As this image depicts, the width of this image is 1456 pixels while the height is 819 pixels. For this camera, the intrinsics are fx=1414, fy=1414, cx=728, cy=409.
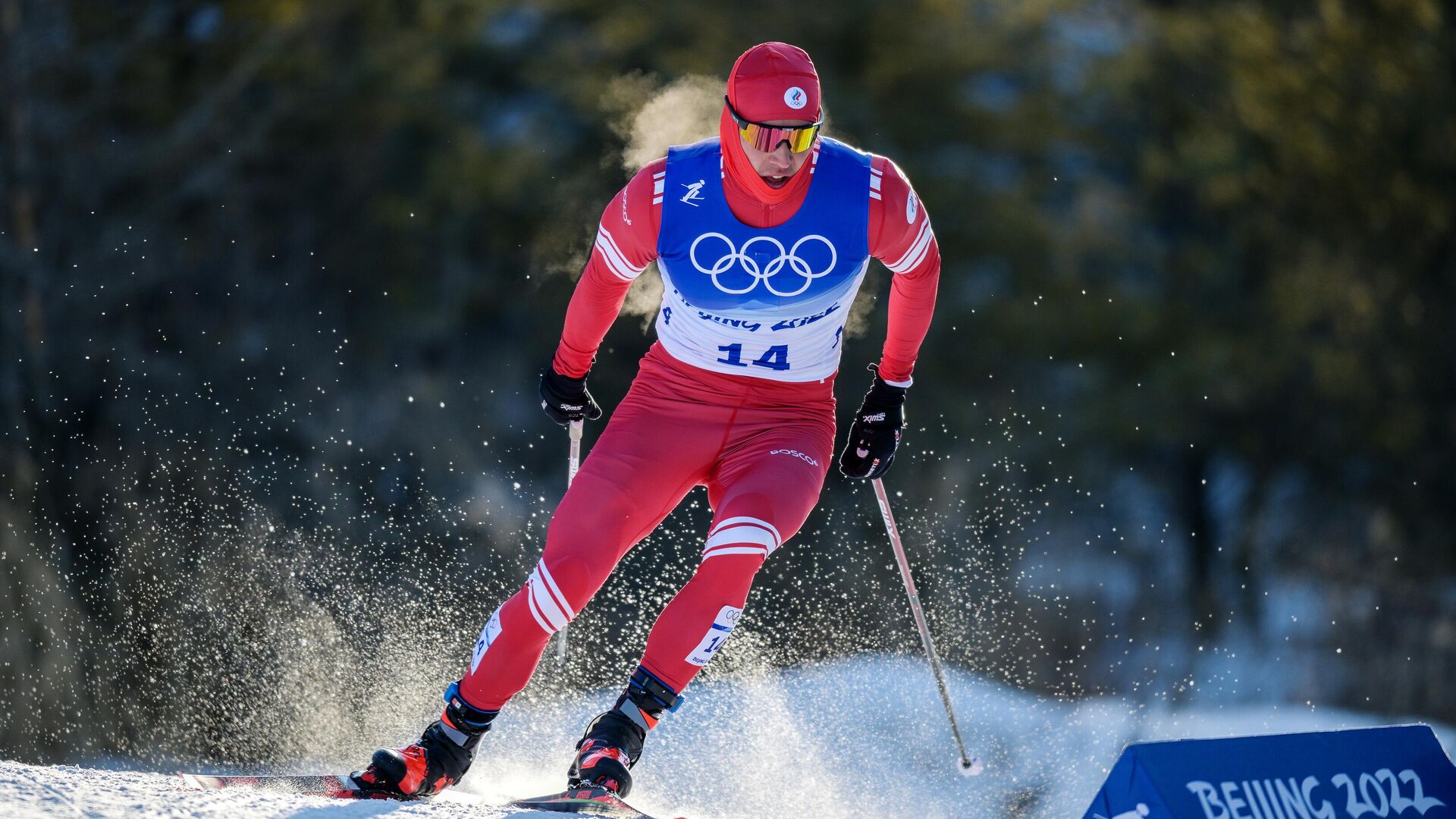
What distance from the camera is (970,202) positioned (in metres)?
14.2

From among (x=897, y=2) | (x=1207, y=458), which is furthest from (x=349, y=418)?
(x=1207, y=458)

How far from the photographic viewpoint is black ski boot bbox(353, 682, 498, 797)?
3.11 m

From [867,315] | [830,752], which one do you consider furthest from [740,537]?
[867,315]

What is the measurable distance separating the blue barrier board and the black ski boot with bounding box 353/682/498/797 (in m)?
1.41

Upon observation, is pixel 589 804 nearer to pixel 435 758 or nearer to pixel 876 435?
pixel 435 758

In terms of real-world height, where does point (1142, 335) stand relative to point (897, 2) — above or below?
below

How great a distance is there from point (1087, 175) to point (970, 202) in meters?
1.79

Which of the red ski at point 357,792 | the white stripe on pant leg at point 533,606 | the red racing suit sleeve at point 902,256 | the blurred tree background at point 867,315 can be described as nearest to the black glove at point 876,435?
the red racing suit sleeve at point 902,256

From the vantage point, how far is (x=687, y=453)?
344cm

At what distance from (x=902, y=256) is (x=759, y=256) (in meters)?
0.37

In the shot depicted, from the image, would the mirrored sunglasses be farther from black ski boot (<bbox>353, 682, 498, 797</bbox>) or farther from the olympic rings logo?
black ski boot (<bbox>353, 682, 498, 797</bbox>)

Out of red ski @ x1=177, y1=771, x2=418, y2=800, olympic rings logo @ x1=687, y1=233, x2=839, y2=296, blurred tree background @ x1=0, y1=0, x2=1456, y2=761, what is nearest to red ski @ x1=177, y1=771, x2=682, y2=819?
red ski @ x1=177, y1=771, x2=418, y2=800

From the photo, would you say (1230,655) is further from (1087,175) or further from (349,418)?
(349,418)

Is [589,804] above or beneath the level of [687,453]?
beneath
